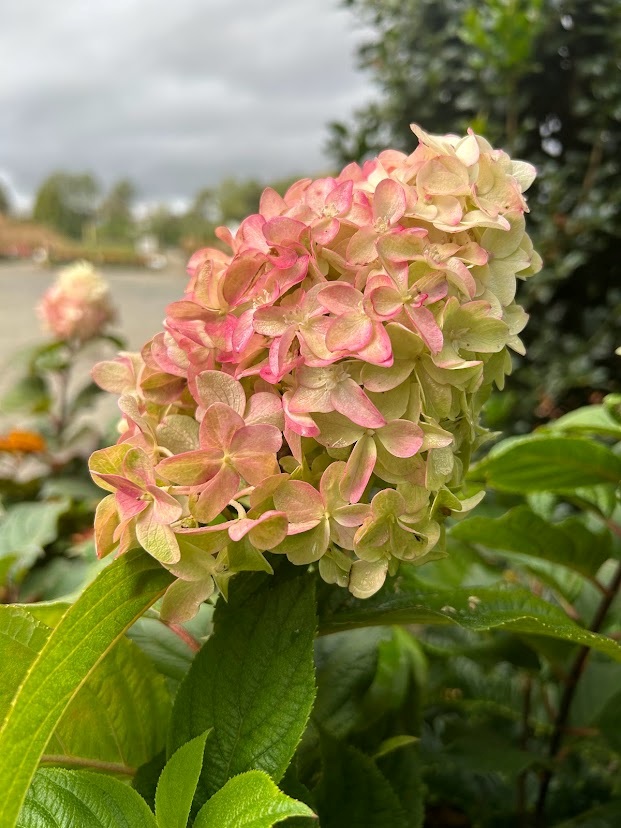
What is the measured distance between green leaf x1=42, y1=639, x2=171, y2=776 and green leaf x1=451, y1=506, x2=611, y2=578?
23 centimetres

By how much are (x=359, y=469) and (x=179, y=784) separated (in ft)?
0.49

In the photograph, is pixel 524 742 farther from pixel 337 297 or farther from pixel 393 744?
pixel 337 297

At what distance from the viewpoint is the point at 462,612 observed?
0.36 m

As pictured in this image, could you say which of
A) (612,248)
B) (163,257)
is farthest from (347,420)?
(163,257)

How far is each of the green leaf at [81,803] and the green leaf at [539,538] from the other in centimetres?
27

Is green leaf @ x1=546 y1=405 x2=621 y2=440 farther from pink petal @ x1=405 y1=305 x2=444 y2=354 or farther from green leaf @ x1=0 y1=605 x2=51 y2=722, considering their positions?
green leaf @ x1=0 y1=605 x2=51 y2=722

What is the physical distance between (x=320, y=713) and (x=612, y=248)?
144cm

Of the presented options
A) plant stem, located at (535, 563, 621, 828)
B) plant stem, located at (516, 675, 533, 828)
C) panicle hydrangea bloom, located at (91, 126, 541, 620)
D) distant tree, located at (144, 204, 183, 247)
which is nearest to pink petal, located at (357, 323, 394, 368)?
panicle hydrangea bloom, located at (91, 126, 541, 620)

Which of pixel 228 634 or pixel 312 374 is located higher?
pixel 312 374

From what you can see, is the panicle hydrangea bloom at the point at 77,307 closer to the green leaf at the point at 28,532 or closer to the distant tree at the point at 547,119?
the green leaf at the point at 28,532

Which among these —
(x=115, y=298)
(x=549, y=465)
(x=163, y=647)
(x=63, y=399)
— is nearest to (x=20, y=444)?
(x=63, y=399)

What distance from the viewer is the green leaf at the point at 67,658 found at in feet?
0.82

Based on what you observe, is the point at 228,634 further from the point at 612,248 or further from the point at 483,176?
the point at 612,248

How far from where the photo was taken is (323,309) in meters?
0.31
